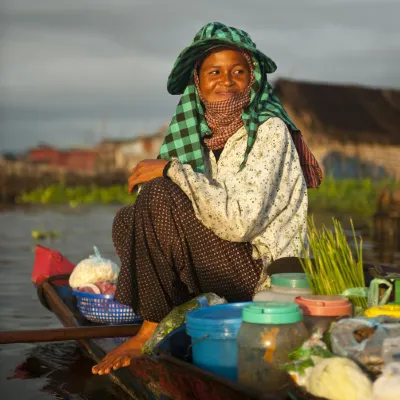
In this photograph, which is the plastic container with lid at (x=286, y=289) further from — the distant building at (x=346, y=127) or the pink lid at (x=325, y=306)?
the distant building at (x=346, y=127)

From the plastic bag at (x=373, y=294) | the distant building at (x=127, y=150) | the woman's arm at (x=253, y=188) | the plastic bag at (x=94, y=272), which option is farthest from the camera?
the distant building at (x=127, y=150)

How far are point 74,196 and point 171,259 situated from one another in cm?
2094

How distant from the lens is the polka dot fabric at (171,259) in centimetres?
328

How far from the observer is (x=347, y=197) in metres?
16.3

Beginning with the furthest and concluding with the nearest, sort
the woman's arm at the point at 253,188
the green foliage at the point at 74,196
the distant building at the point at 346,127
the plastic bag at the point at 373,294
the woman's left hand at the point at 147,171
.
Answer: the green foliage at the point at 74,196 → the distant building at the point at 346,127 → the woman's left hand at the point at 147,171 → the woman's arm at the point at 253,188 → the plastic bag at the point at 373,294

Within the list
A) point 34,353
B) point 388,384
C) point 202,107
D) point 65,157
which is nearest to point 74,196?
point 65,157

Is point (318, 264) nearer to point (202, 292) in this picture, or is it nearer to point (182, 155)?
point (202, 292)

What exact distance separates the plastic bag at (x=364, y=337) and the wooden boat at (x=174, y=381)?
0.17 meters

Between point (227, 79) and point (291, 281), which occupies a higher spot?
point (227, 79)

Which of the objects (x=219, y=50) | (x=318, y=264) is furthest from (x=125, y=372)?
(x=219, y=50)

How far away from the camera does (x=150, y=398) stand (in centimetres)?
294

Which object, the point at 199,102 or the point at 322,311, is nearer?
the point at 322,311

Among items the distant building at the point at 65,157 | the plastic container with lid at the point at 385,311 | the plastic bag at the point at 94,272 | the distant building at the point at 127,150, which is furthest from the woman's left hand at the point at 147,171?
the distant building at the point at 65,157

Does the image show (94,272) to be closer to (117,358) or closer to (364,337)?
(117,358)
